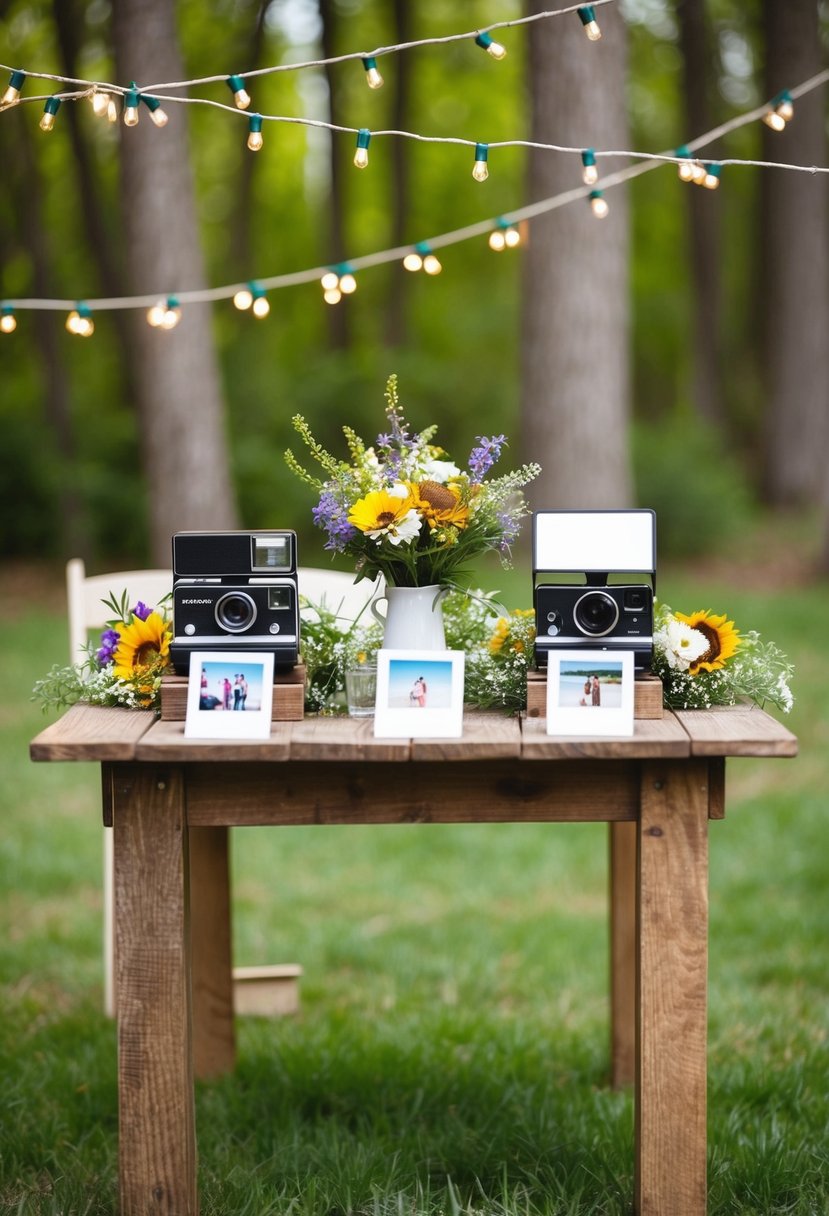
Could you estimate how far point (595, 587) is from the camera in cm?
236

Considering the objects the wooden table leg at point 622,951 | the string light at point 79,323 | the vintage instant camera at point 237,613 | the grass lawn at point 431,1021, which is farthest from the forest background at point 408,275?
the vintage instant camera at point 237,613

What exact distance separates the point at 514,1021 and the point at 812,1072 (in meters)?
0.83

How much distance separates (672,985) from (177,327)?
6.26m

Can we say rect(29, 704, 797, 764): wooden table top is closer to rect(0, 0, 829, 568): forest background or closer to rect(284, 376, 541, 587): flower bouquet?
rect(284, 376, 541, 587): flower bouquet

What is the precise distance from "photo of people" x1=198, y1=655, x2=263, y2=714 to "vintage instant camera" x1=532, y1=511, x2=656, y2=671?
20.4 inches

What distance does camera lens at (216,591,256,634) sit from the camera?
7.73ft

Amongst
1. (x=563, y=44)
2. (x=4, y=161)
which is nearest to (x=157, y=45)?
(x=563, y=44)

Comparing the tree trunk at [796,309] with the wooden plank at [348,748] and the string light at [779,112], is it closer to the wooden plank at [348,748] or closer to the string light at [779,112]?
the string light at [779,112]

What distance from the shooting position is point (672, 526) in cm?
1186

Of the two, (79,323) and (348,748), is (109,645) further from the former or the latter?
(79,323)

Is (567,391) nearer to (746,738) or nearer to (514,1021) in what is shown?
(514,1021)

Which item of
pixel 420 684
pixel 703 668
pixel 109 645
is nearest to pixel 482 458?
pixel 420 684

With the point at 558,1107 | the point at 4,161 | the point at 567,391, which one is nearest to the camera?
the point at 558,1107

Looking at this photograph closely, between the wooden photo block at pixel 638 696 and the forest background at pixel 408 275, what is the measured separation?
15.9 feet
